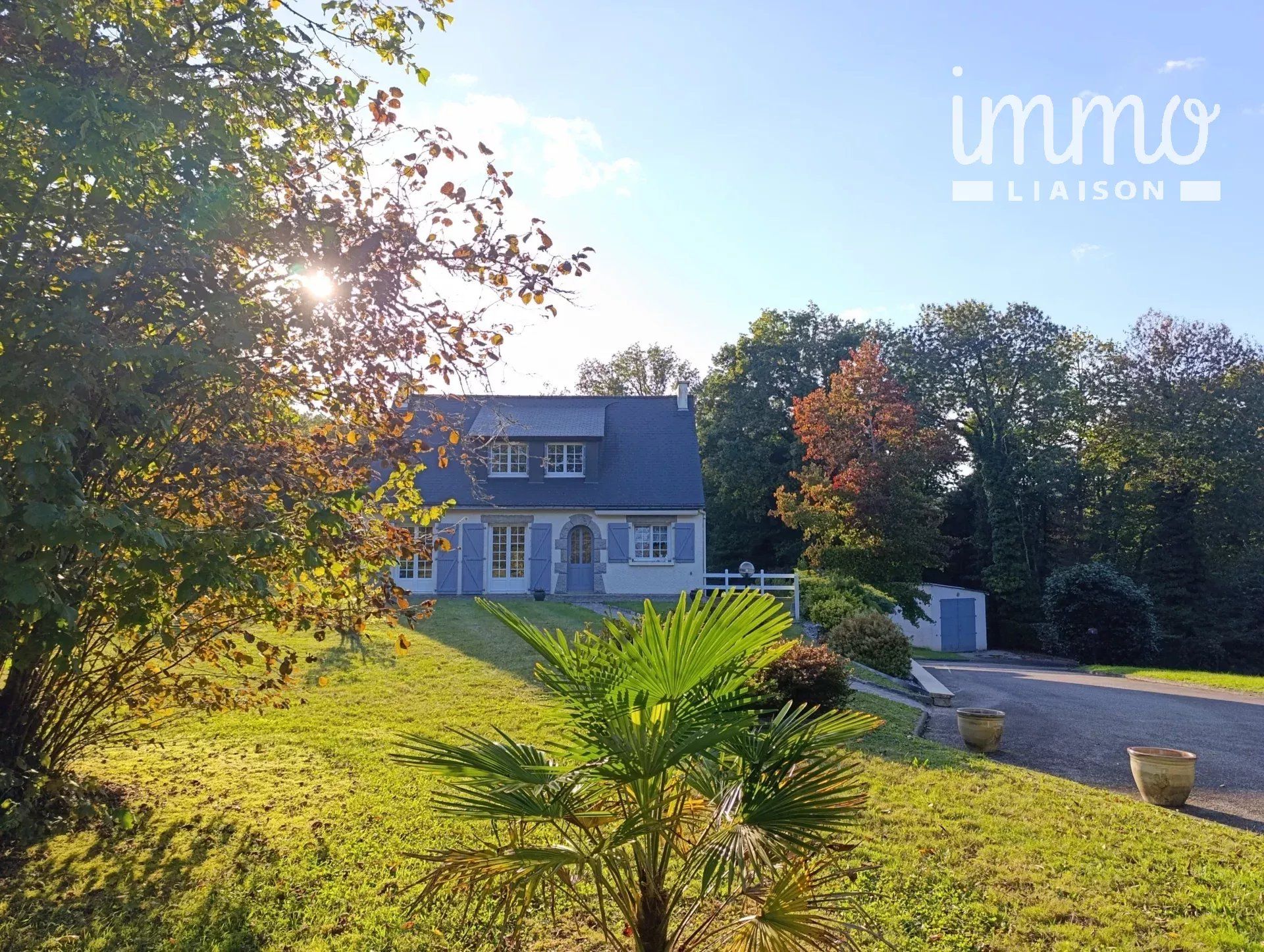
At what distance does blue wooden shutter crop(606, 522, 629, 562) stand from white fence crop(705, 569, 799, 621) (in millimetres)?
2608

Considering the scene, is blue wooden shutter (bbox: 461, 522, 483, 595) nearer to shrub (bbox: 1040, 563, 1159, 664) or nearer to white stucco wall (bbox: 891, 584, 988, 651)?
white stucco wall (bbox: 891, 584, 988, 651)

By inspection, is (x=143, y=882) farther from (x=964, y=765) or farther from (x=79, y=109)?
(x=964, y=765)

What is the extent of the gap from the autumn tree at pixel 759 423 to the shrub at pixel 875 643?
16.8 m

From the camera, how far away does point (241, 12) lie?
4.37 m

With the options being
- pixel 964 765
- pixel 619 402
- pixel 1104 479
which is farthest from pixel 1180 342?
pixel 964 765

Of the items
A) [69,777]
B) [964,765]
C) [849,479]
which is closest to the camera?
[69,777]

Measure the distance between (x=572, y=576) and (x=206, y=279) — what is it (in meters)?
20.4

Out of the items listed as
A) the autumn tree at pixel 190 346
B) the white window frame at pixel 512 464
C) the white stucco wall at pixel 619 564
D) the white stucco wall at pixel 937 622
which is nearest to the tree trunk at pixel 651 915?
the autumn tree at pixel 190 346

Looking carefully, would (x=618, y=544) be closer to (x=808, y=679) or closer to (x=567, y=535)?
(x=567, y=535)

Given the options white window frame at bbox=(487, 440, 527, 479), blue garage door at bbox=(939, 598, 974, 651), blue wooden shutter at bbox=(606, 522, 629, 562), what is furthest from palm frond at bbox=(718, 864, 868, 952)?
blue garage door at bbox=(939, 598, 974, 651)

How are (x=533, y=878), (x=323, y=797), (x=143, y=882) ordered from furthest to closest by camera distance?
(x=323, y=797) < (x=143, y=882) < (x=533, y=878)

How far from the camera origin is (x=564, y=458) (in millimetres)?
25359

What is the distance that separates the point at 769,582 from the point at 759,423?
1285 cm

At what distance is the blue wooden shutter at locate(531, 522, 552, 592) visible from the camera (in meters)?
24.1
